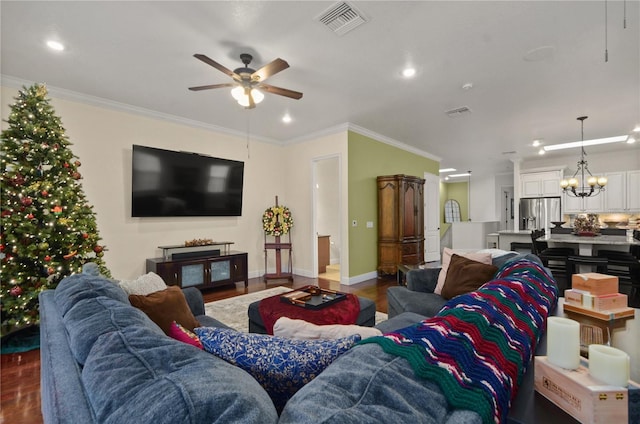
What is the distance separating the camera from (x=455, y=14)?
2316 mm

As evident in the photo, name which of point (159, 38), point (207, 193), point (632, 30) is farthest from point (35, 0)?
point (632, 30)

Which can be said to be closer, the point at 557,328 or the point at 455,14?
the point at 557,328

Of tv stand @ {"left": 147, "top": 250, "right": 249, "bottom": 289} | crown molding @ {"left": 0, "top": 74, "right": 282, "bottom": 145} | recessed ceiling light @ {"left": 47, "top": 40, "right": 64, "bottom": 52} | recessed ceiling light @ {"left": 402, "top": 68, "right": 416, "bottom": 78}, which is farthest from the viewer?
tv stand @ {"left": 147, "top": 250, "right": 249, "bottom": 289}

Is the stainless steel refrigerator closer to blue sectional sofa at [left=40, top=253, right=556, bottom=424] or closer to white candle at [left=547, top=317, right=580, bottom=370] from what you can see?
white candle at [left=547, top=317, right=580, bottom=370]

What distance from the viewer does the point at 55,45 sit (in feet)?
8.96

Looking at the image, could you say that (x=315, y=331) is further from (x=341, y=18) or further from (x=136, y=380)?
(x=341, y=18)

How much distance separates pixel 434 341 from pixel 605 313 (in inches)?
54.0

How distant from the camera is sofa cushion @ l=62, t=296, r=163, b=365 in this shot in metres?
0.84

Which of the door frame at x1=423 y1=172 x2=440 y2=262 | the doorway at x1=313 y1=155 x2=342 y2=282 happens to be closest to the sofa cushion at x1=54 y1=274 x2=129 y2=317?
the doorway at x1=313 y1=155 x2=342 y2=282

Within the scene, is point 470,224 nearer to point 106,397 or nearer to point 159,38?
point 159,38

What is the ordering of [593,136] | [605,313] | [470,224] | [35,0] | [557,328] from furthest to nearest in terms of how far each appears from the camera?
[470,224], [593,136], [35,0], [605,313], [557,328]

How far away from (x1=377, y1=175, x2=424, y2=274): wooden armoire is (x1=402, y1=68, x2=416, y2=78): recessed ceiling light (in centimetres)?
246

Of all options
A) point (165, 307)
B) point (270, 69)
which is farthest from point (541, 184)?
point (165, 307)

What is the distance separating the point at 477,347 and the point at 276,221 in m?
4.88
